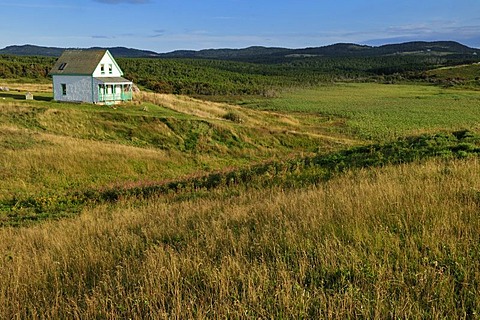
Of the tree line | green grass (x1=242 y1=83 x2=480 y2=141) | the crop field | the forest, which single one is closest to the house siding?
green grass (x1=242 y1=83 x2=480 y2=141)

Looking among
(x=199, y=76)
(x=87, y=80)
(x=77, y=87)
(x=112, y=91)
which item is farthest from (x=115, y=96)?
(x=199, y=76)

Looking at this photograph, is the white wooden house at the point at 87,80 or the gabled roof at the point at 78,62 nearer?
the white wooden house at the point at 87,80

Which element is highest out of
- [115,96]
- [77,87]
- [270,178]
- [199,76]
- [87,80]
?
[199,76]

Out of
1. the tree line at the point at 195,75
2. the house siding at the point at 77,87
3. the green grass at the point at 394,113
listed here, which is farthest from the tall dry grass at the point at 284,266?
the tree line at the point at 195,75

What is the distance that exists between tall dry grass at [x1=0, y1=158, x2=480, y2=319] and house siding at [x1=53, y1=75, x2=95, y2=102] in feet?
122

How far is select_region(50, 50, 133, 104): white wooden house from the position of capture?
4203cm

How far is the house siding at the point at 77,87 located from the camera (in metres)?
42.2

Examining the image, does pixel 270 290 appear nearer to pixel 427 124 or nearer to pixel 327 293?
pixel 327 293

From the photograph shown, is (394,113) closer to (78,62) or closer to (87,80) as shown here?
(87,80)

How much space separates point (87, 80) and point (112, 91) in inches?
107

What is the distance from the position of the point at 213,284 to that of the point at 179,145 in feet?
93.2

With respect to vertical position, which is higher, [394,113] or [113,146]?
[394,113]

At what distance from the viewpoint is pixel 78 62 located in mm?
43906

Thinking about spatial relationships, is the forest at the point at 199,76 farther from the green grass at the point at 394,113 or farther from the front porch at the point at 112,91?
the front porch at the point at 112,91
